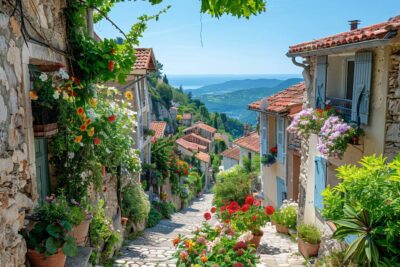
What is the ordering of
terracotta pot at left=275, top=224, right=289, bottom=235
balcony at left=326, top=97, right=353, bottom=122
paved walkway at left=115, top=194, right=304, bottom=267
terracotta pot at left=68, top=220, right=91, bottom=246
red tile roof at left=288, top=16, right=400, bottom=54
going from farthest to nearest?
terracotta pot at left=275, top=224, right=289, bottom=235 → paved walkway at left=115, top=194, right=304, bottom=267 → balcony at left=326, top=97, right=353, bottom=122 → red tile roof at left=288, top=16, right=400, bottom=54 → terracotta pot at left=68, top=220, right=91, bottom=246

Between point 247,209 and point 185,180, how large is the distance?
69.0ft

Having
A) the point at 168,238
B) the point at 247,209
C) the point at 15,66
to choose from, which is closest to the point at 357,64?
the point at 247,209

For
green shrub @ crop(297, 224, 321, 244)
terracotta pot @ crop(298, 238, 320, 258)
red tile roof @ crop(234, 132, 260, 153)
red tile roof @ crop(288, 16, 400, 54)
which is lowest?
red tile roof @ crop(234, 132, 260, 153)

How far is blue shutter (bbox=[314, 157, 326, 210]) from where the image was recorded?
7.67 meters

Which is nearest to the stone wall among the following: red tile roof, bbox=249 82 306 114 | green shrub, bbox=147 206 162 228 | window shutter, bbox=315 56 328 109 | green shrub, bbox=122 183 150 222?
window shutter, bbox=315 56 328 109

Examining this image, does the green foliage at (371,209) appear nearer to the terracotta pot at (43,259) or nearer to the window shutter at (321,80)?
the terracotta pot at (43,259)

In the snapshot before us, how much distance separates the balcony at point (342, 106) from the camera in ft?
22.2

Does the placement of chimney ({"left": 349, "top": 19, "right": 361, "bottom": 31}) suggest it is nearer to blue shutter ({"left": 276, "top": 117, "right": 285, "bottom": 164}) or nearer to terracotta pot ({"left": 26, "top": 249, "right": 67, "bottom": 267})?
blue shutter ({"left": 276, "top": 117, "right": 285, "bottom": 164})

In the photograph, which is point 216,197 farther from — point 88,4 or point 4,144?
point 4,144

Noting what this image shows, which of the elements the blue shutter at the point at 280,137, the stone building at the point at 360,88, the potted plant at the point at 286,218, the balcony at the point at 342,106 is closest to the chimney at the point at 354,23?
the stone building at the point at 360,88

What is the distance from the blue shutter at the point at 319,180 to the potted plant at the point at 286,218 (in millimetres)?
2393

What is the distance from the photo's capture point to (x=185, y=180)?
94.7 ft

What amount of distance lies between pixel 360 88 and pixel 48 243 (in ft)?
17.4

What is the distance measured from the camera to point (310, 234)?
26.0ft
